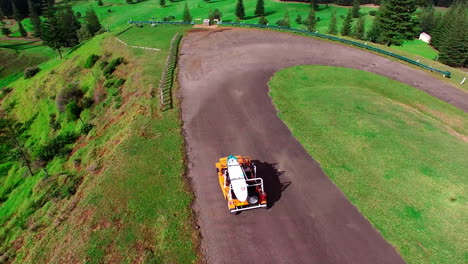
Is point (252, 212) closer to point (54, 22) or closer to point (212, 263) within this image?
point (212, 263)

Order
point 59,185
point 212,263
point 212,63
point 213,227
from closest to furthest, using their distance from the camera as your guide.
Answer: point 212,263, point 213,227, point 59,185, point 212,63

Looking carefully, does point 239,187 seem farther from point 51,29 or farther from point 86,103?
point 51,29

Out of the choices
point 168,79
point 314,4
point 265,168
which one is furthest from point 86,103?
point 314,4

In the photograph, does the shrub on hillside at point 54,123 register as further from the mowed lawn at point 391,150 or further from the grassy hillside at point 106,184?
the mowed lawn at point 391,150

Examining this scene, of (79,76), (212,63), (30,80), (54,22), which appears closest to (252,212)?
(212,63)

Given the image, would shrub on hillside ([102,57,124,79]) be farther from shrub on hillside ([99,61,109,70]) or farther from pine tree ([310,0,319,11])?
pine tree ([310,0,319,11])

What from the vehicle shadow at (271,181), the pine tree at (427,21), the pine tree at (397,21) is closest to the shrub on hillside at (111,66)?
the vehicle shadow at (271,181)
